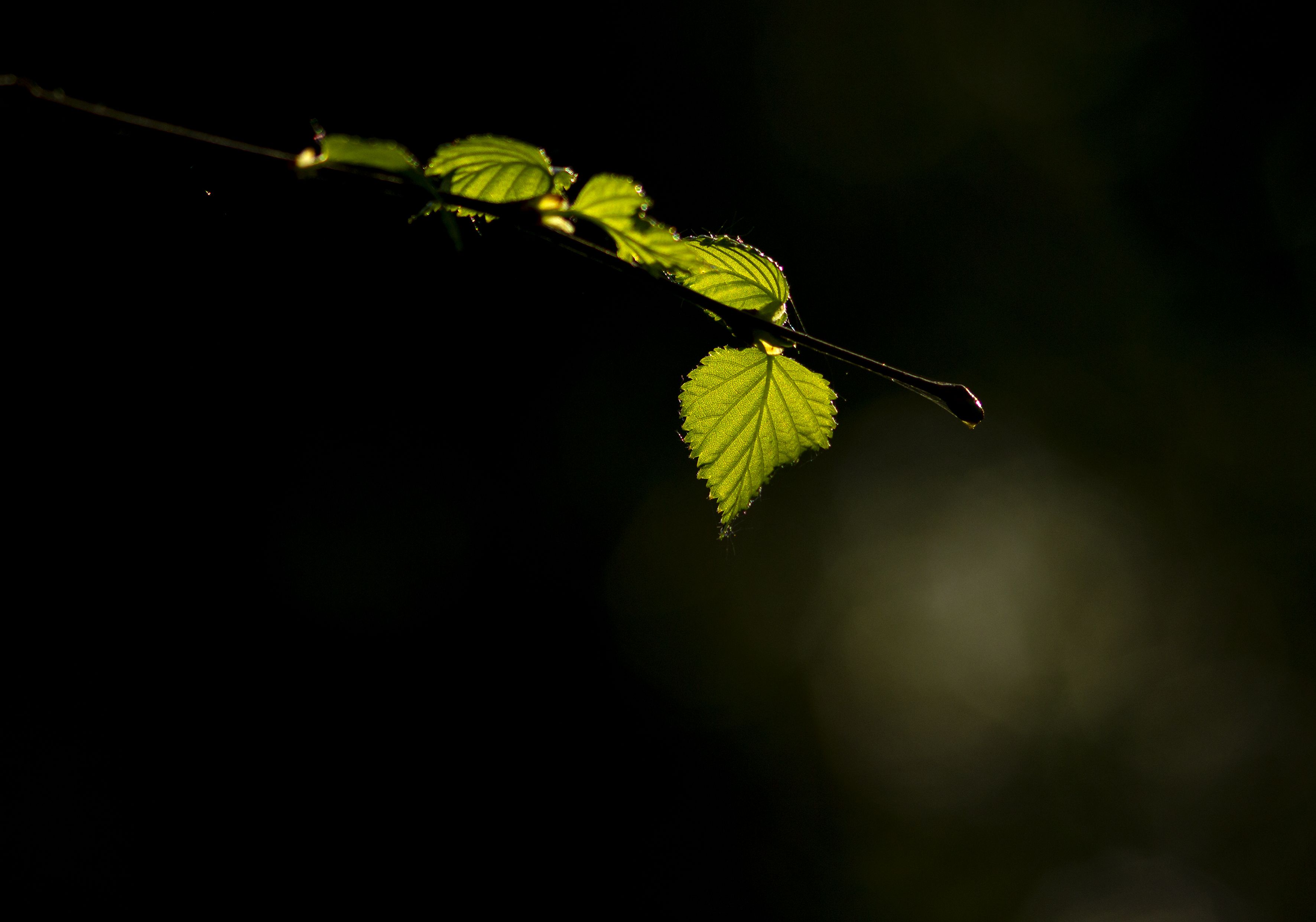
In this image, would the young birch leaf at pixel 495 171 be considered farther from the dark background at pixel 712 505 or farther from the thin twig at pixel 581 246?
the dark background at pixel 712 505

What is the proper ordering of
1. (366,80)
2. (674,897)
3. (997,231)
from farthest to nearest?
(997,231) < (674,897) < (366,80)

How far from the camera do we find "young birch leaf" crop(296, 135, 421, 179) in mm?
531

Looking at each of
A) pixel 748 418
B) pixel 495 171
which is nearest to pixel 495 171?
pixel 495 171

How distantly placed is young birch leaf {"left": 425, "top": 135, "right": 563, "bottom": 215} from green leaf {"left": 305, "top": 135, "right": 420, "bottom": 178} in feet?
0.19

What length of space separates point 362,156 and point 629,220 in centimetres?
21

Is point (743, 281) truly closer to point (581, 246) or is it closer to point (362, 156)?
point (581, 246)

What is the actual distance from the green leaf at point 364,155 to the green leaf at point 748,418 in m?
0.46

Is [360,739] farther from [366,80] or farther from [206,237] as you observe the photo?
[206,237]

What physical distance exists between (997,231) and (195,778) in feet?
36.1

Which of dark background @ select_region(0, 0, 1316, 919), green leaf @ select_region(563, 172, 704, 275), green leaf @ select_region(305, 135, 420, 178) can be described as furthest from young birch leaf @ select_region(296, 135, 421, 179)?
dark background @ select_region(0, 0, 1316, 919)

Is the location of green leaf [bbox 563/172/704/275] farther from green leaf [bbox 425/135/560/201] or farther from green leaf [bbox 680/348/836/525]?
green leaf [bbox 680/348/836/525]

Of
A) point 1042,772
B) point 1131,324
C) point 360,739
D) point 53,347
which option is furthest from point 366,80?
point 1042,772

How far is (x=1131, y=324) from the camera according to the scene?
35.3 feet

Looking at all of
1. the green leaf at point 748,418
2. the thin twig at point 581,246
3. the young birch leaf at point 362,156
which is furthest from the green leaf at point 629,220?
the green leaf at point 748,418
